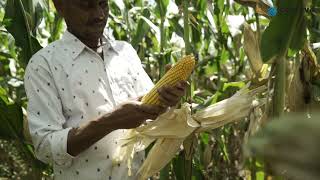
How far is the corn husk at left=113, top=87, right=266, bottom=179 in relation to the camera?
1.25 metres

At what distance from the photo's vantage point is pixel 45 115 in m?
1.28

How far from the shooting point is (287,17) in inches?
37.4

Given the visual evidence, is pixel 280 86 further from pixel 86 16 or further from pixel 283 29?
pixel 86 16

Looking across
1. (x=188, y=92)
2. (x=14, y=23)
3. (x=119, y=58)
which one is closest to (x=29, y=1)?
(x=14, y=23)

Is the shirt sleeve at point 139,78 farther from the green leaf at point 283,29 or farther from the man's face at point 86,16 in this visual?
the green leaf at point 283,29

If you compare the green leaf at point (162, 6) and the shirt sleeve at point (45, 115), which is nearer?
the shirt sleeve at point (45, 115)

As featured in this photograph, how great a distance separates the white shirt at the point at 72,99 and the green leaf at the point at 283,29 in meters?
0.51

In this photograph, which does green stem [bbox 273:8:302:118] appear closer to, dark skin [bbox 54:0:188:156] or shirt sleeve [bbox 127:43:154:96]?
dark skin [bbox 54:0:188:156]

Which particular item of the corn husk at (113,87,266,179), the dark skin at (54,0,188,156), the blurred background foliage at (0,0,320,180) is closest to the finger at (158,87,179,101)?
the dark skin at (54,0,188,156)

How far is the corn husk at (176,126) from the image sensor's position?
4.11 ft

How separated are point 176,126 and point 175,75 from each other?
0.19 metres

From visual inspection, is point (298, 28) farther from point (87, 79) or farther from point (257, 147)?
point (257, 147)

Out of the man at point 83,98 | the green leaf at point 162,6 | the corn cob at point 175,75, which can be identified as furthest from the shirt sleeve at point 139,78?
the green leaf at point 162,6

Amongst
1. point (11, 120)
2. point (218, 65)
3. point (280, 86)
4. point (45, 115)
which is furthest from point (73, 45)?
point (218, 65)
